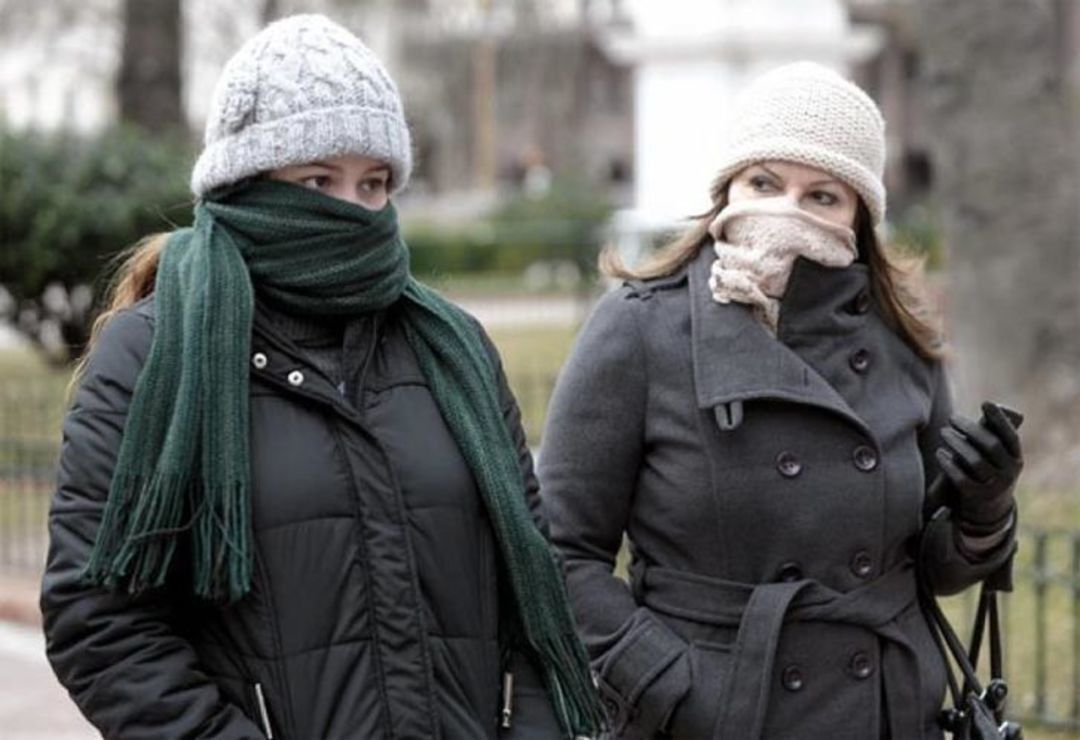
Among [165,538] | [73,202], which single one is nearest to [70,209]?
[73,202]

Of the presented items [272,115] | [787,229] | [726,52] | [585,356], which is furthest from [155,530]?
[726,52]

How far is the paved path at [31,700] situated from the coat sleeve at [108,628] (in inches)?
154

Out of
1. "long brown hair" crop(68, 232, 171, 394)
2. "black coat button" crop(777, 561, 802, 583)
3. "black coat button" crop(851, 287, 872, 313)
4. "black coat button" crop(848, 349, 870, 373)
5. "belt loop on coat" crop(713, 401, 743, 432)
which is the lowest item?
"black coat button" crop(777, 561, 802, 583)

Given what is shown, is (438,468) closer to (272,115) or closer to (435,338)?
(435,338)

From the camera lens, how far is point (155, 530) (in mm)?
2693

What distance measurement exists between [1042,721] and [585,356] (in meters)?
3.55

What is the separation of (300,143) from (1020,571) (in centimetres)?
A: 470

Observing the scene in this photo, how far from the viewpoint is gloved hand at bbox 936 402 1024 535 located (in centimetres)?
341

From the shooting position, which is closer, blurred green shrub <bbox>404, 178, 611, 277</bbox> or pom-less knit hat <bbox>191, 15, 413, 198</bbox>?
pom-less knit hat <bbox>191, 15, 413, 198</bbox>

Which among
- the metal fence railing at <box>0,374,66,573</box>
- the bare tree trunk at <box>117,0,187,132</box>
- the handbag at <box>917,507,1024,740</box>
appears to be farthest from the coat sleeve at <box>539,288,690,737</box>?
the bare tree trunk at <box>117,0,187,132</box>

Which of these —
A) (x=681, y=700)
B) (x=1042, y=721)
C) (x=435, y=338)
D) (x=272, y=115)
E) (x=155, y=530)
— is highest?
(x=272, y=115)

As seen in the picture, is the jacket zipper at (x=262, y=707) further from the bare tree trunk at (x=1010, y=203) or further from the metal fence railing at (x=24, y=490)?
the bare tree trunk at (x=1010, y=203)

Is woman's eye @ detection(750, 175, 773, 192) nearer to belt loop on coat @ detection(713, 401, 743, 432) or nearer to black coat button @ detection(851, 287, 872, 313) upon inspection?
black coat button @ detection(851, 287, 872, 313)

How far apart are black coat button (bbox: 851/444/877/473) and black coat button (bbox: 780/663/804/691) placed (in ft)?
1.14
